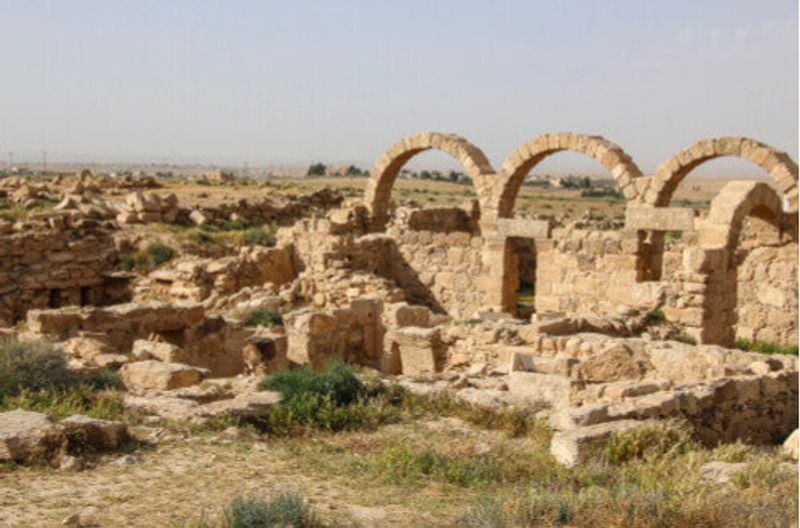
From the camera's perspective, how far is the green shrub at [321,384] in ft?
23.5

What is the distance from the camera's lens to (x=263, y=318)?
1209 centimetres

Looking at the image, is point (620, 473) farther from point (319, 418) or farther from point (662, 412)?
point (319, 418)

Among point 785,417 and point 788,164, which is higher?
point 788,164

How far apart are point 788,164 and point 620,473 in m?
13.0

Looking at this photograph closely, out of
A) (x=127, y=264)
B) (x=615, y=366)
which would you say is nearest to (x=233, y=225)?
(x=127, y=264)

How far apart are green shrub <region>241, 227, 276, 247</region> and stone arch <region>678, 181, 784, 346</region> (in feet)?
33.4

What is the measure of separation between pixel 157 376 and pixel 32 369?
4.00ft

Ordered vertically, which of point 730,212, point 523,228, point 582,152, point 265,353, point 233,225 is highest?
point 582,152

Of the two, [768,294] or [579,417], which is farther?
[768,294]

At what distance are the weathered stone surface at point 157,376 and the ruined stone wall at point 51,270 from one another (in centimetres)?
871

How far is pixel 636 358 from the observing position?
8773 mm

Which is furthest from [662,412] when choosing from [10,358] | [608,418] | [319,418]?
[10,358]

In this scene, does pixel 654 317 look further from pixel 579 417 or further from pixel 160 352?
pixel 160 352

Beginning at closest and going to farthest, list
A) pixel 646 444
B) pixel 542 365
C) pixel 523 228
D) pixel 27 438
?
pixel 27 438 < pixel 646 444 < pixel 542 365 < pixel 523 228
